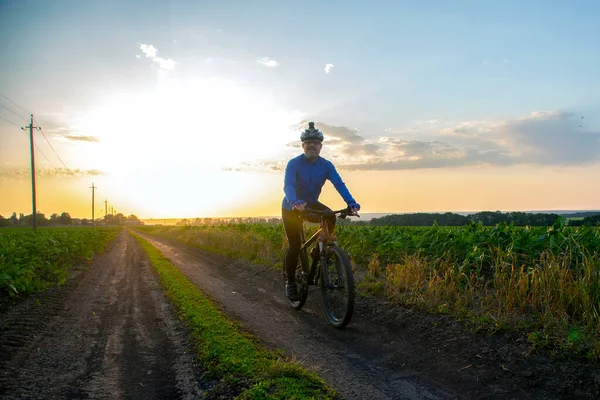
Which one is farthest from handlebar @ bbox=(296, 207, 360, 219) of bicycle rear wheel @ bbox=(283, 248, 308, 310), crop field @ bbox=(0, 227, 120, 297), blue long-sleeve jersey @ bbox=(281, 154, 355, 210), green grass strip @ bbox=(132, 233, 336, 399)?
crop field @ bbox=(0, 227, 120, 297)

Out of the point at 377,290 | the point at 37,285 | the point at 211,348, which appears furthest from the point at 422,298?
the point at 37,285

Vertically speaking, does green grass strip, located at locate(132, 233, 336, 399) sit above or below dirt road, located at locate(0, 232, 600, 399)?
above

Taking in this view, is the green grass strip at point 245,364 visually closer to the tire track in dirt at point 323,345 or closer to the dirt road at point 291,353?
the dirt road at point 291,353

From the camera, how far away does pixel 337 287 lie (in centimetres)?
604

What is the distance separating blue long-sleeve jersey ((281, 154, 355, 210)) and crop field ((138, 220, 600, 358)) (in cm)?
215

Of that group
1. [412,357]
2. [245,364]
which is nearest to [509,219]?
[412,357]

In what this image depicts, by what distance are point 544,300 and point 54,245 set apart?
16.2 metres

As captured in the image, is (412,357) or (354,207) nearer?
(412,357)

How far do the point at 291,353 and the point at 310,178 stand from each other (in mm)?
3007

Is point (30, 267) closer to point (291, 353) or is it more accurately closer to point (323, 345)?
point (291, 353)

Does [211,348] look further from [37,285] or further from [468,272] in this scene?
[37,285]

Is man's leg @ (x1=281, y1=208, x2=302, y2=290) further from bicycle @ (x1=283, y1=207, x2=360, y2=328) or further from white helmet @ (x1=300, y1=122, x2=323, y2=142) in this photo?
white helmet @ (x1=300, y1=122, x2=323, y2=142)

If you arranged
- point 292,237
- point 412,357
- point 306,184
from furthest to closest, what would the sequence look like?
1. point 292,237
2. point 306,184
3. point 412,357

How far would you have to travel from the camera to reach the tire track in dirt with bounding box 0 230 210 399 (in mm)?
3973
